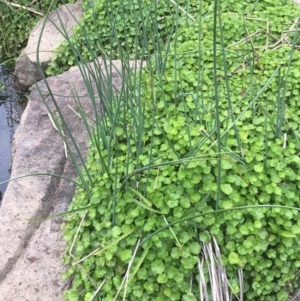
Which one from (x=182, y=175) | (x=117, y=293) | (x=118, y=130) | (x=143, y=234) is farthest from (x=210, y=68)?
(x=117, y=293)

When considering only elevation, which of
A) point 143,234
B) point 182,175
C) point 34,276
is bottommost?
point 34,276

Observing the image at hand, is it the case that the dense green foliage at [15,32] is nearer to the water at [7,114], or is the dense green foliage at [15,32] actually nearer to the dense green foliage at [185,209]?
the water at [7,114]

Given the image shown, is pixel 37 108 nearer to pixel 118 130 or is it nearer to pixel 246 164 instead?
pixel 118 130

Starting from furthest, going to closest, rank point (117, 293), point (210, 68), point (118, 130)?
point (210, 68) → point (118, 130) → point (117, 293)

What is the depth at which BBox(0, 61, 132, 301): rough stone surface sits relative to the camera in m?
2.10

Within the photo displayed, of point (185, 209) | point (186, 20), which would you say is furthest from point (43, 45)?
point (185, 209)

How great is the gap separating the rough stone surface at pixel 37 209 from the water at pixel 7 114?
0.61 metres

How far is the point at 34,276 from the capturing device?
6.95ft

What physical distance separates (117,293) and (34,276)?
1.50ft

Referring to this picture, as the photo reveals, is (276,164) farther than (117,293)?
Yes

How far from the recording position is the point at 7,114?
400cm

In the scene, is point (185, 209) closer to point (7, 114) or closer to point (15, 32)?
point (7, 114)

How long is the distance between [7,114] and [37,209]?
185 cm

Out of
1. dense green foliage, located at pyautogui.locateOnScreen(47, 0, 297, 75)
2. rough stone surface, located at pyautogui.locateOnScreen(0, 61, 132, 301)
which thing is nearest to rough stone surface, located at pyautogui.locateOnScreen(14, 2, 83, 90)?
dense green foliage, located at pyautogui.locateOnScreen(47, 0, 297, 75)
